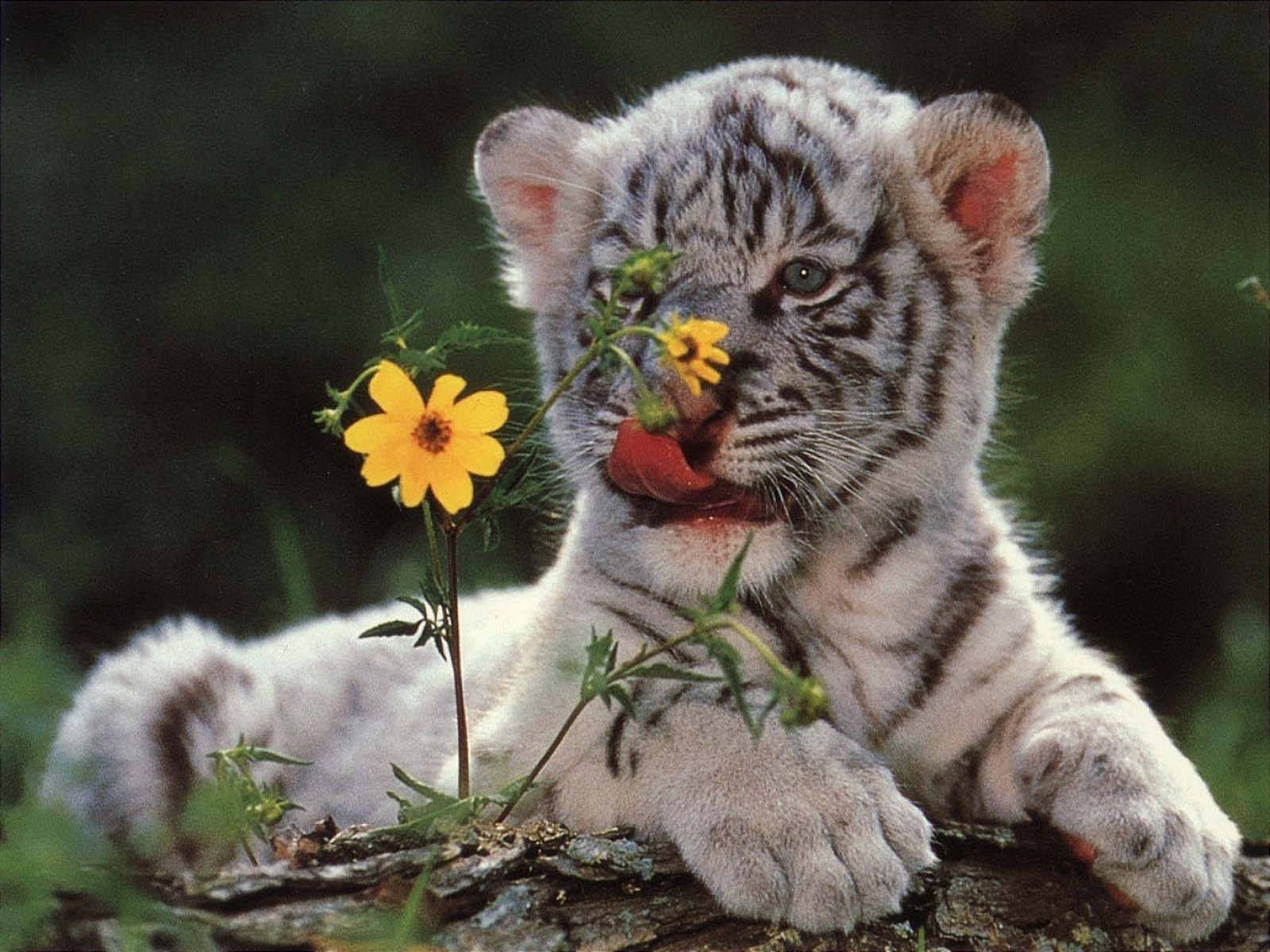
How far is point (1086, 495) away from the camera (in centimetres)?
582

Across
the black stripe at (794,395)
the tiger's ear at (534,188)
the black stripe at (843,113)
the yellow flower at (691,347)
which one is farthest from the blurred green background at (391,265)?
the yellow flower at (691,347)

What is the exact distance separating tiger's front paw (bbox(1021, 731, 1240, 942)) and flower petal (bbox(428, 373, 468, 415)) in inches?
48.0

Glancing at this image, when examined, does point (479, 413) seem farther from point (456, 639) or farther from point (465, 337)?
point (456, 639)

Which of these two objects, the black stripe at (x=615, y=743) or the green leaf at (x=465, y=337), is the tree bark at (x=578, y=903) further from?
the green leaf at (x=465, y=337)

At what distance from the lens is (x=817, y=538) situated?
10.0 feet

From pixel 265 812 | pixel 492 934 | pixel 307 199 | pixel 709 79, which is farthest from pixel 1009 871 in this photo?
pixel 307 199

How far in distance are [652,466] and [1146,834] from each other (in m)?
0.97

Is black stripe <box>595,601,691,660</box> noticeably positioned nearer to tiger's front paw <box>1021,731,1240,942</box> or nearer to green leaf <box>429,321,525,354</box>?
tiger's front paw <box>1021,731,1240,942</box>

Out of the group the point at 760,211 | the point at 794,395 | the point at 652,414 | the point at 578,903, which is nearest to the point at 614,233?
the point at 760,211

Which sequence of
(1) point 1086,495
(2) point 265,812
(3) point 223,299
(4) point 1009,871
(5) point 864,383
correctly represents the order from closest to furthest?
1. (2) point 265,812
2. (4) point 1009,871
3. (5) point 864,383
4. (1) point 1086,495
5. (3) point 223,299

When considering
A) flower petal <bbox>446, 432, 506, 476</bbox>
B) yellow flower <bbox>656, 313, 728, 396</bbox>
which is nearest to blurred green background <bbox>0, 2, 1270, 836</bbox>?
flower petal <bbox>446, 432, 506, 476</bbox>

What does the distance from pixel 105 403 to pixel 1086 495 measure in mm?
3804

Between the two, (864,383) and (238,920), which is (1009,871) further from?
(238,920)

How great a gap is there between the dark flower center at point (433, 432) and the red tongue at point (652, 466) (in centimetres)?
48
